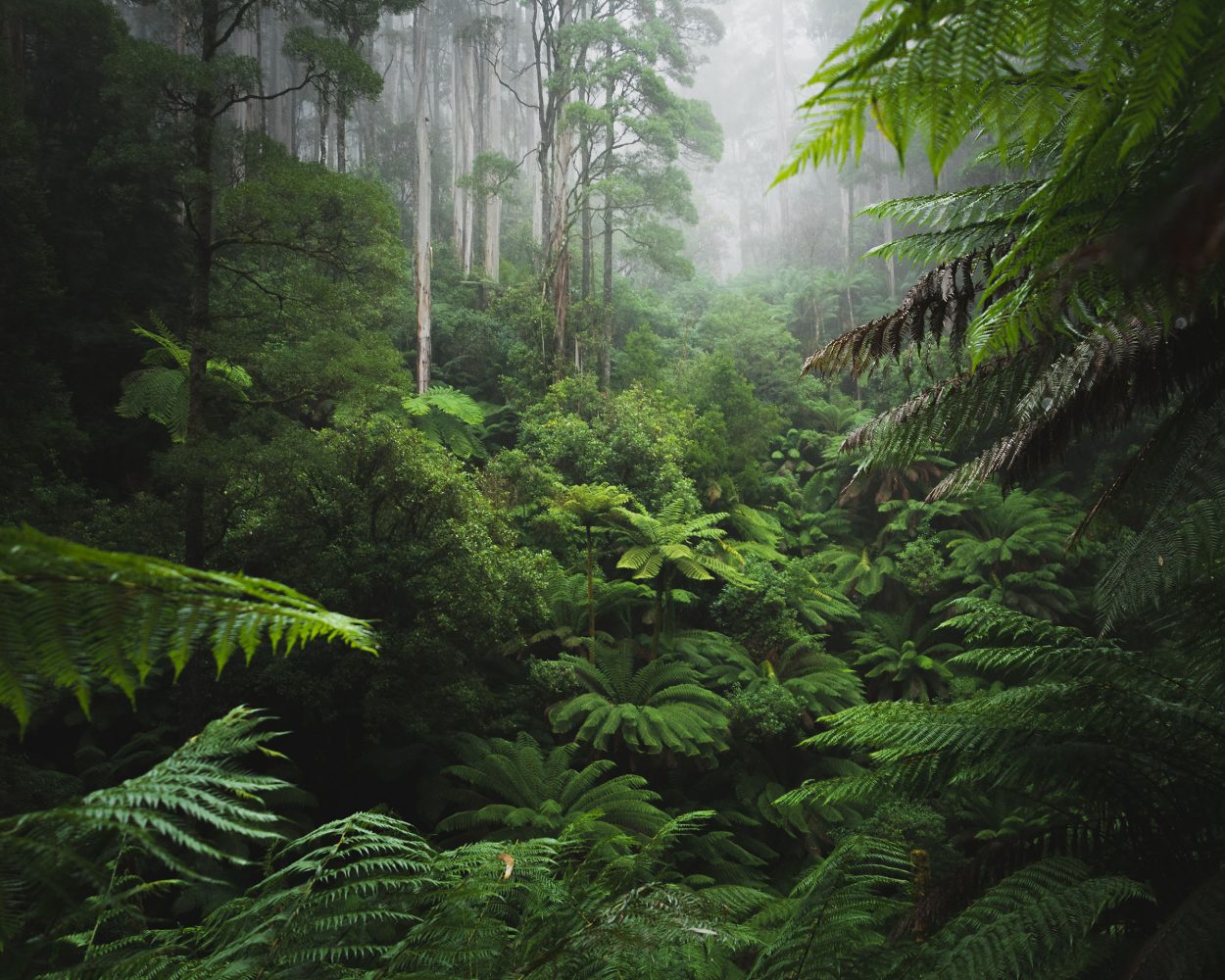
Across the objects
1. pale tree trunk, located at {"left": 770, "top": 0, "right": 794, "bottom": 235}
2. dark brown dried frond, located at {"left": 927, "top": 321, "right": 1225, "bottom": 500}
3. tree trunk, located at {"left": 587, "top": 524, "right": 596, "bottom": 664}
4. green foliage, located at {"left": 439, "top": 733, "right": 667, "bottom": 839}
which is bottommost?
green foliage, located at {"left": 439, "top": 733, "right": 667, "bottom": 839}

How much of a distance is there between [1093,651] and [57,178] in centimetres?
1105

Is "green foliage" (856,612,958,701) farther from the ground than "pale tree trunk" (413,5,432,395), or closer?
closer

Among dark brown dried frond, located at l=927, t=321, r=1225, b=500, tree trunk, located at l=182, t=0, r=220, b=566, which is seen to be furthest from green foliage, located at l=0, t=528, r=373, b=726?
tree trunk, located at l=182, t=0, r=220, b=566

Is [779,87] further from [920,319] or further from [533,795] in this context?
[920,319]

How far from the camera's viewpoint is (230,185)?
5.21m

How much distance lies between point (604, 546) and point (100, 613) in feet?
25.6

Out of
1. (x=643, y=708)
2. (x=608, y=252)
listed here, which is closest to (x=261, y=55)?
(x=608, y=252)

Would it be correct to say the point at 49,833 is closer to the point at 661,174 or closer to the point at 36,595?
the point at 36,595

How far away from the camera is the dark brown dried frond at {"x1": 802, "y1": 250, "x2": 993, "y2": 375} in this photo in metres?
1.76

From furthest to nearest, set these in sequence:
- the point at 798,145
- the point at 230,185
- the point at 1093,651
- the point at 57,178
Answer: the point at 57,178
the point at 230,185
the point at 1093,651
the point at 798,145

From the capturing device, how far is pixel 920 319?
186 cm

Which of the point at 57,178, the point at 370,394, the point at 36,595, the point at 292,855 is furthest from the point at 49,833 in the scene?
the point at 57,178

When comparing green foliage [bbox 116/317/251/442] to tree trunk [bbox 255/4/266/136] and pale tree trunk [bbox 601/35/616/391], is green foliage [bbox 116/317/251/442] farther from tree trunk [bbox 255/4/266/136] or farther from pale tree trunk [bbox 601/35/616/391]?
pale tree trunk [bbox 601/35/616/391]

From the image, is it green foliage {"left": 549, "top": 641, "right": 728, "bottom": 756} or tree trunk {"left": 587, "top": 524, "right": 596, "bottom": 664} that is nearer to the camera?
green foliage {"left": 549, "top": 641, "right": 728, "bottom": 756}
